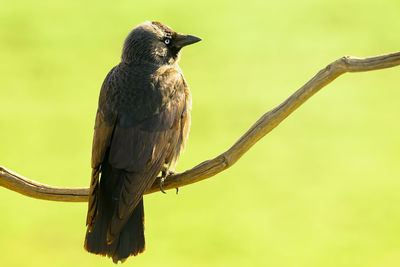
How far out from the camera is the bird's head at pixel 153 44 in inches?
125

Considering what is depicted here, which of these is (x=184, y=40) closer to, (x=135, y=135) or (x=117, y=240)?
(x=135, y=135)

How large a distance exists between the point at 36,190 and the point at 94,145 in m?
0.33

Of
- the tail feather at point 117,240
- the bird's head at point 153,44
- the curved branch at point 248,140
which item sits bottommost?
the tail feather at point 117,240

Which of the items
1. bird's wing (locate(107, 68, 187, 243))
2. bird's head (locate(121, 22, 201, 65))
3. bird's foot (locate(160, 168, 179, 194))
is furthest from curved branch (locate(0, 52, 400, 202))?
bird's head (locate(121, 22, 201, 65))

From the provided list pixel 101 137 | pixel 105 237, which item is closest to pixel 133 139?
pixel 101 137

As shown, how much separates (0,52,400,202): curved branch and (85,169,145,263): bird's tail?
Result: 101 mm

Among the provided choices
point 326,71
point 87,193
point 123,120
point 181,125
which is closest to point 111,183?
→ point 87,193

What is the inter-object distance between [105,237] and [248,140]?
2.42 ft

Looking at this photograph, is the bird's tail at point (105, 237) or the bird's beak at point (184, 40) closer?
the bird's tail at point (105, 237)

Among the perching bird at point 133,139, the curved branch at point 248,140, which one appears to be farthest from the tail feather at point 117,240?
the curved branch at point 248,140

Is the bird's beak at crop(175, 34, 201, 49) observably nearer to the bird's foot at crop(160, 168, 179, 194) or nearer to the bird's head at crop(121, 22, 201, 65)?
the bird's head at crop(121, 22, 201, 65)

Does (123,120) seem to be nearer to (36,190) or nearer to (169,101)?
(169,101)

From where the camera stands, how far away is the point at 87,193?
273 cm

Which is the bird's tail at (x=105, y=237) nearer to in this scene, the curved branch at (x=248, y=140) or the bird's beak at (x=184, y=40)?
the curved branch at (x=248, y=140)
